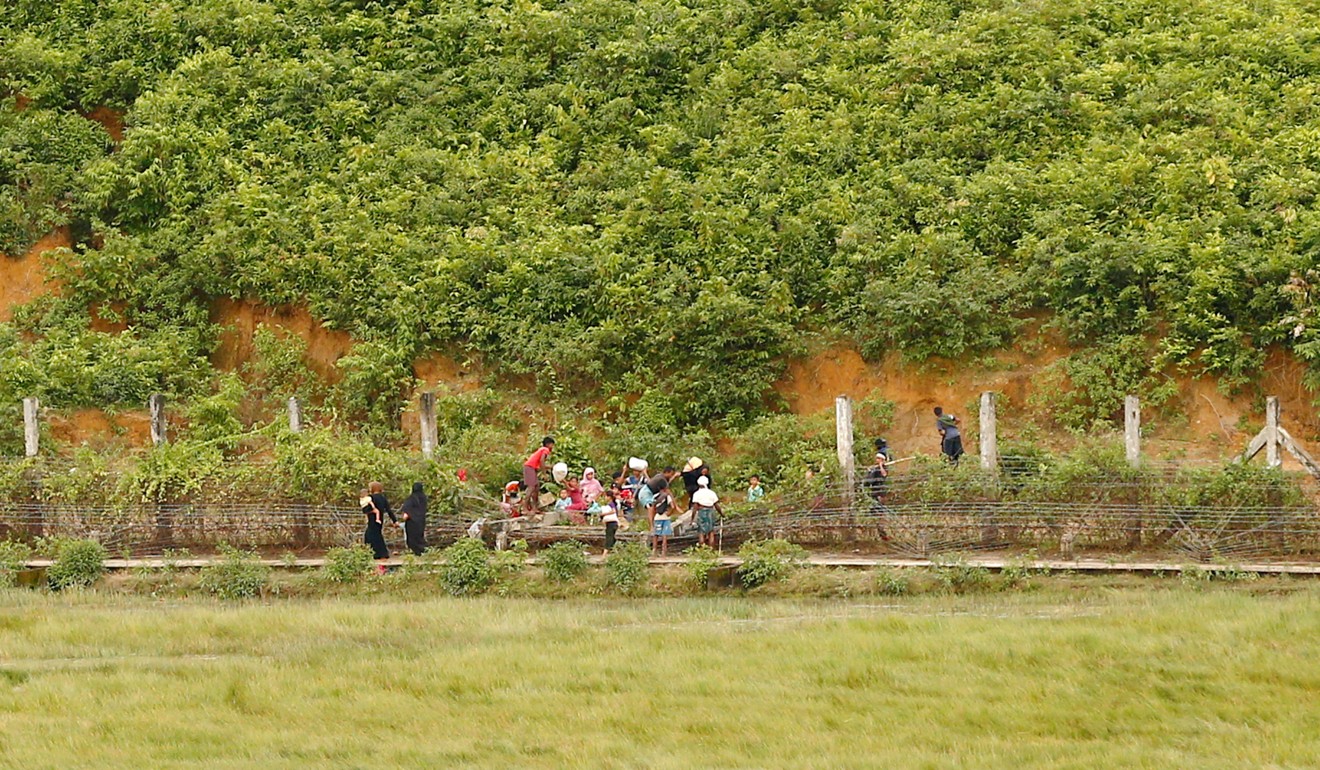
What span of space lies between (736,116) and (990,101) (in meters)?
4.21

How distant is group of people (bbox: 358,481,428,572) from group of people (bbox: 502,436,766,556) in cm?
124

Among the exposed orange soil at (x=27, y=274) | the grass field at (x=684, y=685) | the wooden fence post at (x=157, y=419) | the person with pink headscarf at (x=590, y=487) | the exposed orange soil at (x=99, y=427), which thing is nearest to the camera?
the grass field at (x=684, y=685)

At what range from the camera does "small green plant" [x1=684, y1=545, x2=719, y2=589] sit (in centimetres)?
1936

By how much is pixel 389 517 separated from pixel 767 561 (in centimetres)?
482

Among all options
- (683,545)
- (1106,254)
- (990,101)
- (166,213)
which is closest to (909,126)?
(990,101)

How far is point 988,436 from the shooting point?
2072 centimetres

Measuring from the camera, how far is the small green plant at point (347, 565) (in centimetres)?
1998

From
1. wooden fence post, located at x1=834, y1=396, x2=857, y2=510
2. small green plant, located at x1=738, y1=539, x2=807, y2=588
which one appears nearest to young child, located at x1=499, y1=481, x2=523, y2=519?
small green plant, located at x1=738, y1=539, x2=807, y2=588

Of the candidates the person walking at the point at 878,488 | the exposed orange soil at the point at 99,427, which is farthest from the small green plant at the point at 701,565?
the exposed orange soil at the point at 99,427

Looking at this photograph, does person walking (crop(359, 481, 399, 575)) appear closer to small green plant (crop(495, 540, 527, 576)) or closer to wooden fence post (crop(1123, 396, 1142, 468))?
small green plant (crop(495, 540, 527, 576))

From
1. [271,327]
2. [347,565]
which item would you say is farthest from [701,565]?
[271,327]

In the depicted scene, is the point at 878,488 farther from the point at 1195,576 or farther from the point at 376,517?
the point at 376,517

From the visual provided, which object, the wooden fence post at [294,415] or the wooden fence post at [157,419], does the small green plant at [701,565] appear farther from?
the wooden fence post at [157,419]

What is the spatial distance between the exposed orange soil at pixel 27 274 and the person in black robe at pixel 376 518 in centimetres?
1017
